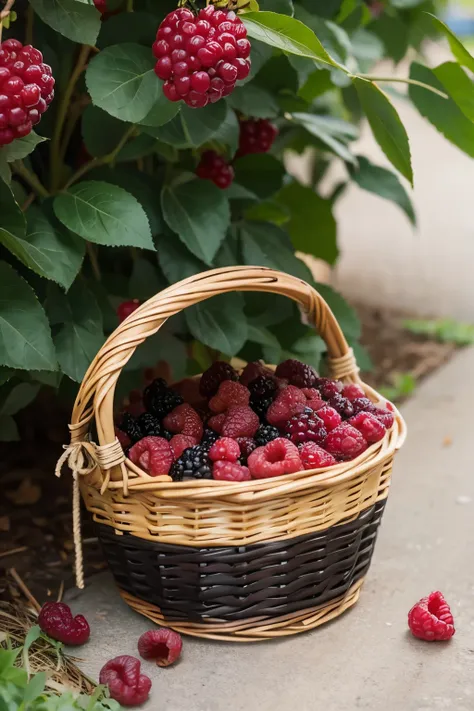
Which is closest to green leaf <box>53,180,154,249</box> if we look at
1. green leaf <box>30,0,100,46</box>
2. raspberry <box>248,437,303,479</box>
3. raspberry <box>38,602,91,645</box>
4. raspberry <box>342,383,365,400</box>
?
green leaf <box>30,0,100,46</box>

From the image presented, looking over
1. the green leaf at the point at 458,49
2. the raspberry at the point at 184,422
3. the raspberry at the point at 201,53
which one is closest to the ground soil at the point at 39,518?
the raspberry at the point at 184,422

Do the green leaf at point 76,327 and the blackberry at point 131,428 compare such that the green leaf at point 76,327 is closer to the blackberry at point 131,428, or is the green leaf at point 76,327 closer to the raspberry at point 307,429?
the blackberry at point 131,428

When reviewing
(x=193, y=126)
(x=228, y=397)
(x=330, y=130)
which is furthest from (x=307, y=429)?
(x=330, y=130)

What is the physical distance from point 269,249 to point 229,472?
56 cm

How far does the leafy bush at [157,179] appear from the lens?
3.83ft

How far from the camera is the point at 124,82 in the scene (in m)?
1.16

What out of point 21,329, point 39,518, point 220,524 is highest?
point 21,329

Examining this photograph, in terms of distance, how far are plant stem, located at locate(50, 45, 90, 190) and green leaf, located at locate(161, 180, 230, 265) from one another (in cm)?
18

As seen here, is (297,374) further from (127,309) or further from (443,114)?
(443,114)

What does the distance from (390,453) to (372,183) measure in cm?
73

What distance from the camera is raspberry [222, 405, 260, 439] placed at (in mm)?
1229

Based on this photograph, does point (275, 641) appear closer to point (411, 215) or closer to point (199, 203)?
point (199, 203)

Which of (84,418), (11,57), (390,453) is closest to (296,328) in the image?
(390,453)

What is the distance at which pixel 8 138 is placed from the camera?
39.2 inches
